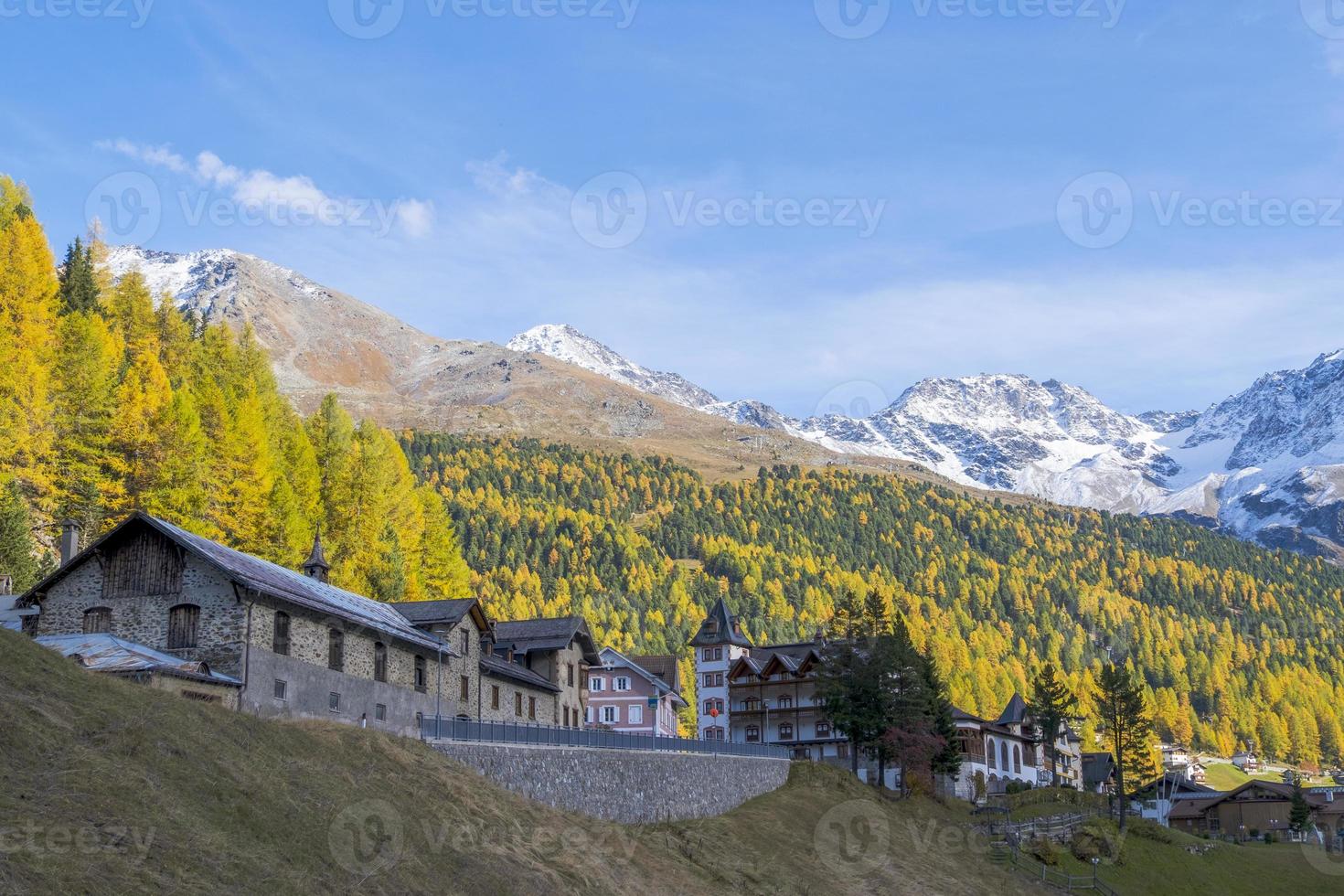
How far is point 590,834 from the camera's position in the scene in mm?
47656

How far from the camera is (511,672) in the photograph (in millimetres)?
67500

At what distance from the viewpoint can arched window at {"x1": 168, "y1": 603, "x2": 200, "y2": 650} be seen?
45.2 meters

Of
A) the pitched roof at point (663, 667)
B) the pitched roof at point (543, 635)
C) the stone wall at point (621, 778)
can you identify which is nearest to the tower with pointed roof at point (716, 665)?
the pitched roof at point (663, 667)

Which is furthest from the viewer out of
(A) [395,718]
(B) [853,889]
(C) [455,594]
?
(C) [455,594]

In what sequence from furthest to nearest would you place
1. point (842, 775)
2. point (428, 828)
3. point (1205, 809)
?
point (1205, 809) → point (842, 775) → point (428, 828)

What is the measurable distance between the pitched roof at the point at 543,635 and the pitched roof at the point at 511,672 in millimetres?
2098

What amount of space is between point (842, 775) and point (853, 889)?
21649mm

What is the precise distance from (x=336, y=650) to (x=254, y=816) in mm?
18520

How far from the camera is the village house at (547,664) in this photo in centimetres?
6975

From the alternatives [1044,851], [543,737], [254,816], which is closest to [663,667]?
[1044,851]

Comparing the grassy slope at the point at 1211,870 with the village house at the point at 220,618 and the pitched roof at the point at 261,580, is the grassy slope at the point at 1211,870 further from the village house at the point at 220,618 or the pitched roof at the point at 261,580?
the village house at the point at 220,618

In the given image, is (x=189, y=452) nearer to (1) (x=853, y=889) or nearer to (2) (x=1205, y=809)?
(1) (x=853, y=889)

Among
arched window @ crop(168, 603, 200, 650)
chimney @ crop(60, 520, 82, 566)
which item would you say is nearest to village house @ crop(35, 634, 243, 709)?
arched window @ crop(168, 603, 200, 650)

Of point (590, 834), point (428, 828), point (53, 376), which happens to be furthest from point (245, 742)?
point (53, 376)
